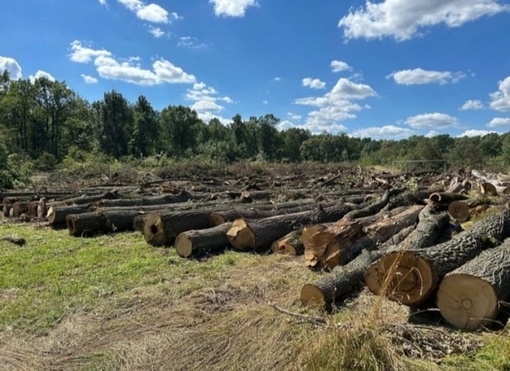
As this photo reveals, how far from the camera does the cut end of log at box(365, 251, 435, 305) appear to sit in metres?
3.88

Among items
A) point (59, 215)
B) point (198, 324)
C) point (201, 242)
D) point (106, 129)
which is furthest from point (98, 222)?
point (106, 129)

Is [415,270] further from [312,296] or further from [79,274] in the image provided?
[79,274]

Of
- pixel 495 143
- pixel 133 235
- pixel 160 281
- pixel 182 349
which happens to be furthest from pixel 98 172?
pixel 495 143

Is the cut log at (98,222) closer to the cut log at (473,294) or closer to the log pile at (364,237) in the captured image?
the log pile at (364,237)

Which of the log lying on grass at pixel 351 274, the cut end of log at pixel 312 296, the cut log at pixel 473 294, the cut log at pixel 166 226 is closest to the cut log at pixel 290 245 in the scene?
the log lying on grass at pixel 351 274

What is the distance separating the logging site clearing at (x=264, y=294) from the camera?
127 inches

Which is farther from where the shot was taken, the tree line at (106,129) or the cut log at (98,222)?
the tree line at (106,129)

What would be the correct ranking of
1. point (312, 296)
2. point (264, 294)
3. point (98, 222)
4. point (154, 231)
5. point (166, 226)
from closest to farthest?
point (312, 296) → point (264, 294) → point (166, 226) → point (154, 231) → point (98, 222)

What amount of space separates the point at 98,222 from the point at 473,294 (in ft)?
26.0

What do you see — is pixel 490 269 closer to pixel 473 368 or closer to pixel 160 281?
pixel 473 368

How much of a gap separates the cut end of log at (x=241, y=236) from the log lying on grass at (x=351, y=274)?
2.40 metres

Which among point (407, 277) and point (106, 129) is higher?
point (106, 129)

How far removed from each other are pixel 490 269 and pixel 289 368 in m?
2.16

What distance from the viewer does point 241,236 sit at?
7445 mm
